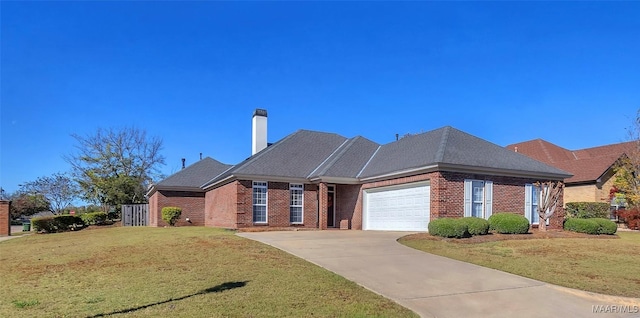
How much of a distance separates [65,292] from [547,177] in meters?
20.1

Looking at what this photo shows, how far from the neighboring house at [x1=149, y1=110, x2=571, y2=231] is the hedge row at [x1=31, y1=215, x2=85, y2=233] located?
31.8 feet

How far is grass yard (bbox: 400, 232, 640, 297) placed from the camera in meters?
8.34

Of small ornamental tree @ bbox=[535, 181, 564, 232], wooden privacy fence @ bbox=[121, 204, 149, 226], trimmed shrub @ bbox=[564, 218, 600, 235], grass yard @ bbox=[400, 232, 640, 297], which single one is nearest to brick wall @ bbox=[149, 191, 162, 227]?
wooden privacy fence @ bbox=[121, 204, 149, 226]

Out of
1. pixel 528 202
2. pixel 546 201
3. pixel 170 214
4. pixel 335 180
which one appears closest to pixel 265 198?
pixel 335 180

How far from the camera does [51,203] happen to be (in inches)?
A: 1876

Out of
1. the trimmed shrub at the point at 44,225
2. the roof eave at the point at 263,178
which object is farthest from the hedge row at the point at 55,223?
the roof eave at the point at 263,178

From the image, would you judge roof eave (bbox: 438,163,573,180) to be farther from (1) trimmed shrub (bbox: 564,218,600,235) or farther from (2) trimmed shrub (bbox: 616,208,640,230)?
(2) trimmed shrub (bbox: 616,208,640,230)

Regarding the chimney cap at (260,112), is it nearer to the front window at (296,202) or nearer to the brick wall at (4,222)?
the front window at (296,202)

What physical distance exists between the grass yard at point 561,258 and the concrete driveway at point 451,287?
0.63 meters

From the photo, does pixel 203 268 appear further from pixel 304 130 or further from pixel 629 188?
pixel 629 188

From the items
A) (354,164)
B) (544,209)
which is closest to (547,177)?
(544,209)

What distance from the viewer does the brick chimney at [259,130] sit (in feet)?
90.9

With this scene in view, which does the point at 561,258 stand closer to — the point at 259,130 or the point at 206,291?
the point at 206,291

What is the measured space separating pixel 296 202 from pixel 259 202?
2027mm
